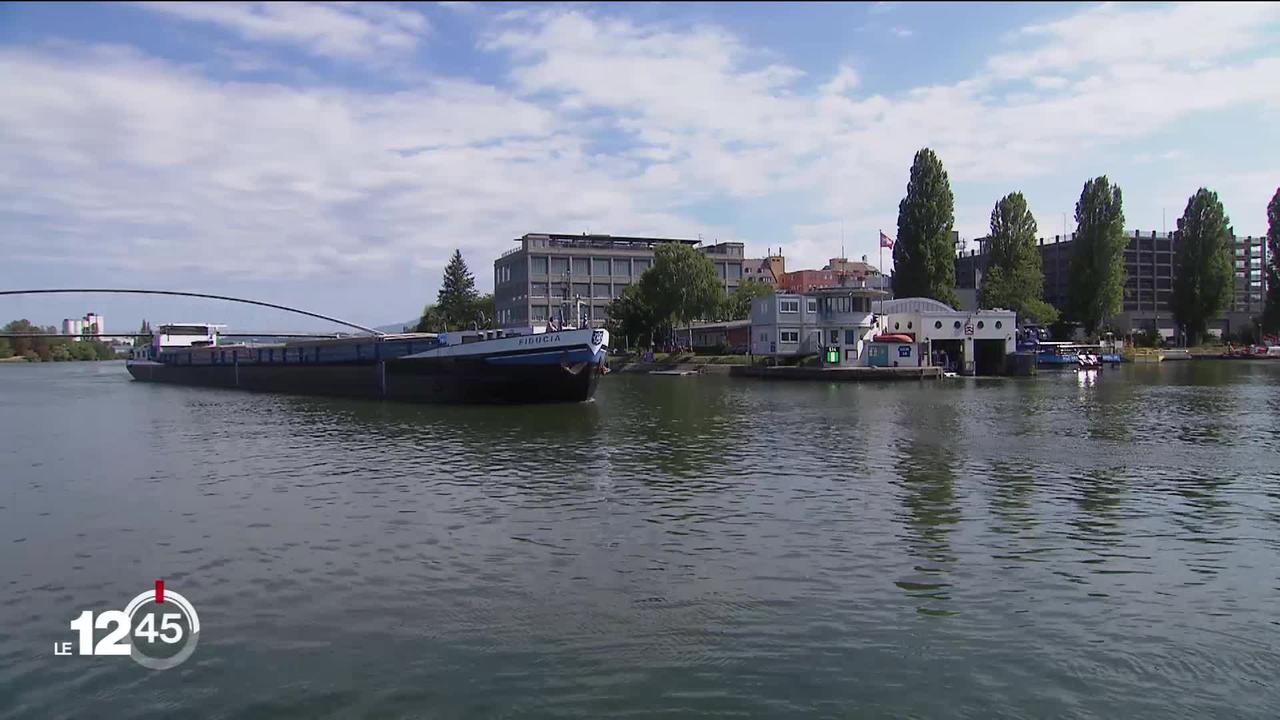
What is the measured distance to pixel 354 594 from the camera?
12.1 m

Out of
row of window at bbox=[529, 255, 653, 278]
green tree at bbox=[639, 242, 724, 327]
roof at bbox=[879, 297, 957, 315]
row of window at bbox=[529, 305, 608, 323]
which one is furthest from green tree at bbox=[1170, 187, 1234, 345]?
row of window at bbox=[529, 305, 608, 323]

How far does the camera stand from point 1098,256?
310 feet

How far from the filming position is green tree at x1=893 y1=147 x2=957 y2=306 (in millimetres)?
84750

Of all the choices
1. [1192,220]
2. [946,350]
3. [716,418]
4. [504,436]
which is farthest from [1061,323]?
[504,436]

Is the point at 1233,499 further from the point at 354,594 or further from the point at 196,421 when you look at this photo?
the point at 196,421

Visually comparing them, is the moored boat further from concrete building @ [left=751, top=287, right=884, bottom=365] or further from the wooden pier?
concrete building @ [left=751, top=287, right=884, bottom=365]

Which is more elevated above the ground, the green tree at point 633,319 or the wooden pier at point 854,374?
the green tree at point 633,319

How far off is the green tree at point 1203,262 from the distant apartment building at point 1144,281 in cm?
2562

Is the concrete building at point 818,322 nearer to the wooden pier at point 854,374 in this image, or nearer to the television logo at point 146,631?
the wooden pier at point 854,374

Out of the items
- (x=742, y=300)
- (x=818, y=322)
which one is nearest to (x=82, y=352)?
(x=742, y=300)

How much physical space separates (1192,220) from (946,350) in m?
47.2

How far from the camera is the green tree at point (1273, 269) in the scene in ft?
326

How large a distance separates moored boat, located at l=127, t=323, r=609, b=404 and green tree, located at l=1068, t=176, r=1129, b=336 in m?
68.1

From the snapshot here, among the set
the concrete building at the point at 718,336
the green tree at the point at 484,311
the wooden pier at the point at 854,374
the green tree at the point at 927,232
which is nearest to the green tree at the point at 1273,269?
the green tree at the point at 927,232
